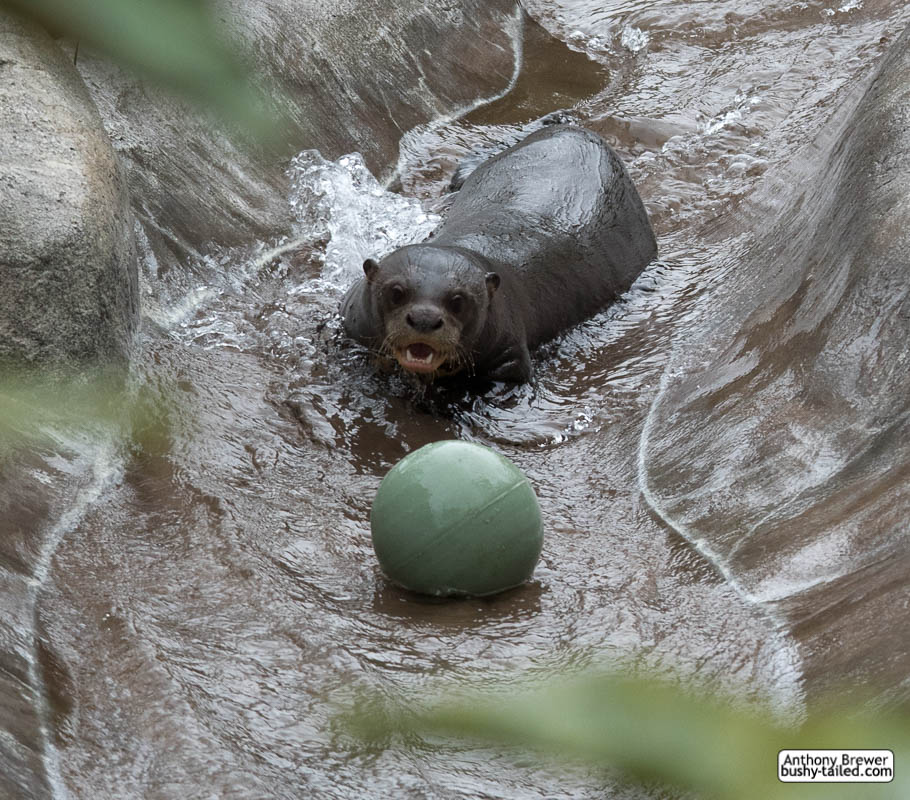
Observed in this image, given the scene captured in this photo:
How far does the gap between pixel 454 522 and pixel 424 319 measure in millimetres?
1755

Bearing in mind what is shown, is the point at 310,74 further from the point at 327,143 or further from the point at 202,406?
the point at 202,406

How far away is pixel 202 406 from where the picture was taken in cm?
501

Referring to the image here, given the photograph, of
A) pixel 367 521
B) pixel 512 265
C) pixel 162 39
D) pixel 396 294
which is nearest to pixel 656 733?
pixel 162 39

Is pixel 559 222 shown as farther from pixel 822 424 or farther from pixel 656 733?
pixel 656 733

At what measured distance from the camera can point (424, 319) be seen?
5.41 m

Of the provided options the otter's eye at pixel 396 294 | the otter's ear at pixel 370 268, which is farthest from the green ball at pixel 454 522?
the otter's ear at pixel 370 268

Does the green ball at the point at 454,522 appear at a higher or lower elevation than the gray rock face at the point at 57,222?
lower

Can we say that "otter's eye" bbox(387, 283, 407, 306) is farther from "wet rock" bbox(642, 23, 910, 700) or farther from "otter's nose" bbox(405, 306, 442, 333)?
"wet rock" bbox(642, 23, 910, 700)

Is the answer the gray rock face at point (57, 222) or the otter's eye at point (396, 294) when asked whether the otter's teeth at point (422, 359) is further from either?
the gray rock face at point (57, 222)

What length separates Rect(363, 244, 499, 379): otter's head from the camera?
5.44 metres

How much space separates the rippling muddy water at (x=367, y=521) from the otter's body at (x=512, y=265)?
16 cm

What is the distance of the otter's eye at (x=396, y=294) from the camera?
551cm

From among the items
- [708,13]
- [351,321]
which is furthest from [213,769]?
[708,13]

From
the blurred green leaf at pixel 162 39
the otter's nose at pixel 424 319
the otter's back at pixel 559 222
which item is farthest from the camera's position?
the otter's back at pixel 559 222
